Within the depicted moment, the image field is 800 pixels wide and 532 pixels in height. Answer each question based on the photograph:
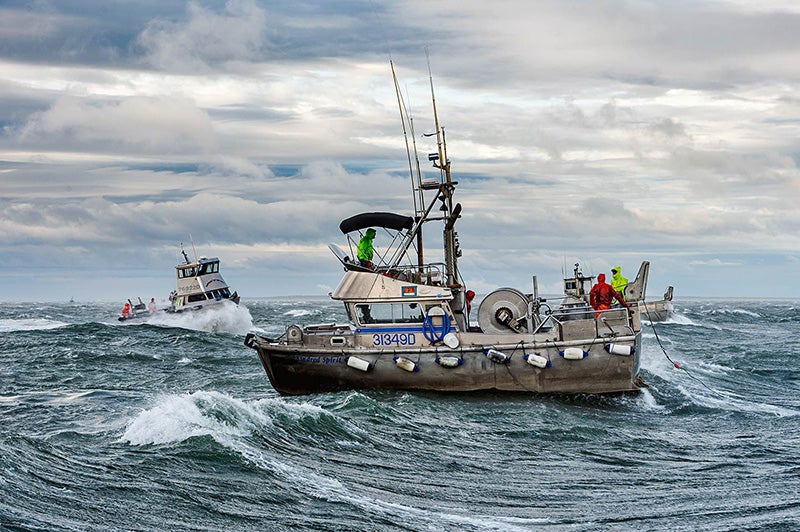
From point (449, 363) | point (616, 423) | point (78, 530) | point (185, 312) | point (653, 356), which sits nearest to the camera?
point (78, 530)

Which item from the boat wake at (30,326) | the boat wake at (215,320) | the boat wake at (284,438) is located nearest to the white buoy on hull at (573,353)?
the boat wake at (284,438)

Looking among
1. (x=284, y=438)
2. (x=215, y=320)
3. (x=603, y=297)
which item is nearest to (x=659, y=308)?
(x=215, y=320)

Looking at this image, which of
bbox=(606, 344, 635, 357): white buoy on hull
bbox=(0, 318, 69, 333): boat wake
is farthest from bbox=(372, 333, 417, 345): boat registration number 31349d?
bbox=(0, 318, 69, 333): boat wake

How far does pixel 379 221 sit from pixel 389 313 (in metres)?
2.51

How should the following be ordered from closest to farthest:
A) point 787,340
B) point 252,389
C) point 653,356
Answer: point 252,389 → point 653,356 → point 787,340

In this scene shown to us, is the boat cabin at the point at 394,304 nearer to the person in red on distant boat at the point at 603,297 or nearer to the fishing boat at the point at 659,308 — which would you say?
the person in red on distant boat at the point at 603,297

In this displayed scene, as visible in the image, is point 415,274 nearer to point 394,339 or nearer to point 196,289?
point 394,339

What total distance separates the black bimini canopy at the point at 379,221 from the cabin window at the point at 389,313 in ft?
7.00

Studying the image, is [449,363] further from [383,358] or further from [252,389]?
[252,389]

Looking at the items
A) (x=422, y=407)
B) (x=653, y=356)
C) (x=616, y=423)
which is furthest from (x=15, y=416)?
(x=653, y=356)

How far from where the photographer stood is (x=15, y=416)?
70.2 ft

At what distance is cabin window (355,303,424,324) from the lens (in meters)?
23.4

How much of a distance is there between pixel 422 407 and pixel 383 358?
1.97 metres

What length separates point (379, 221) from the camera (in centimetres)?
2452
